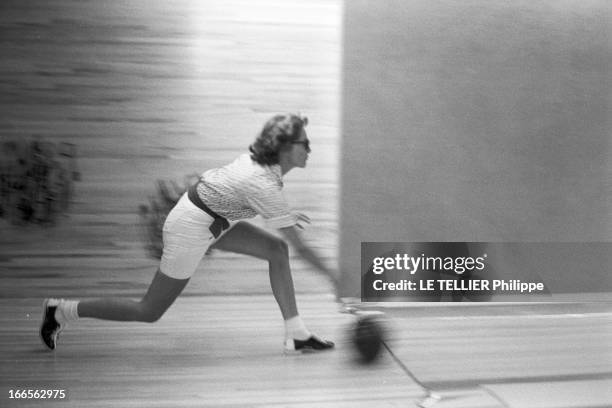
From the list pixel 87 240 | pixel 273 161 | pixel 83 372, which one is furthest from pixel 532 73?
pixel 83 372

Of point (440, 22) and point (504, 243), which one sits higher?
point (440, 22)

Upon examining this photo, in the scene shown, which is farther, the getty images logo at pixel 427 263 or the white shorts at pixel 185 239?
the getty images logo at pixel 427 263

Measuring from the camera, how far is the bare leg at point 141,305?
3.50 metres

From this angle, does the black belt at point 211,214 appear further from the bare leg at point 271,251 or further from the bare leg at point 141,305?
the bare leg at point 141,305

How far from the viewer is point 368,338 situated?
12.1ft

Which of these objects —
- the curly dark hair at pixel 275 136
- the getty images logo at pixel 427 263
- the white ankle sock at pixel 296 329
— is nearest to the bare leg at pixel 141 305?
the white ankle sock at pixel 296 329

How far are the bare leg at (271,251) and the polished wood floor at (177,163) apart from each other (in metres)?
0.09

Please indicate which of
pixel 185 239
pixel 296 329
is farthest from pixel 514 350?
pixel 185 239

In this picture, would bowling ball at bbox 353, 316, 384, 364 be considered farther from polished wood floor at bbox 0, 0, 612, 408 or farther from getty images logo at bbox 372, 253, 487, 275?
getty images logo at bbox 372, 253, 487, 275

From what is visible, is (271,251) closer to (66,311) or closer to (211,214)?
(211,214)

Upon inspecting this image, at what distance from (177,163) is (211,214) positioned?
358 millimetres

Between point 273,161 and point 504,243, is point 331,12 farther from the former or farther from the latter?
point 504,243

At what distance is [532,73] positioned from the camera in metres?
3.88

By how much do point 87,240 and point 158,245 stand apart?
363 mm
